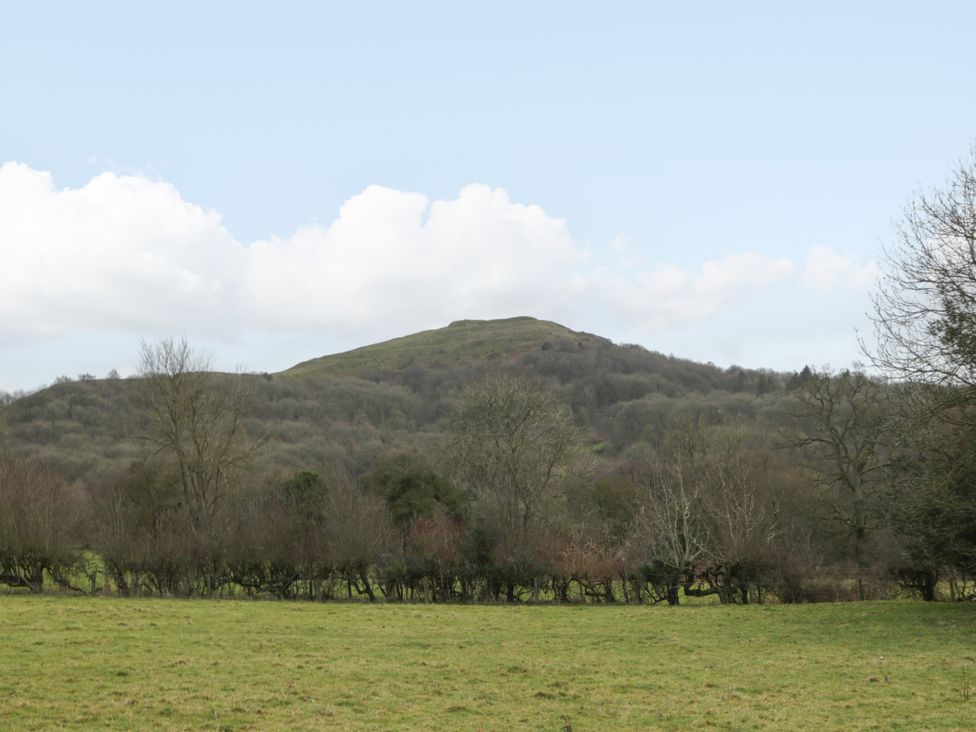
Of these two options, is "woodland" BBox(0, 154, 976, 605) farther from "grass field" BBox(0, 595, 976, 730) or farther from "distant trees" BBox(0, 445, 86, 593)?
"grass field" BBox(0, 595, 976, 730)

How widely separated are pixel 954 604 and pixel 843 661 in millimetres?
11712

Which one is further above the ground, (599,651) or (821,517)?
(821,517)

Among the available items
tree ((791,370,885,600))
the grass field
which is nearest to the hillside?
tree ((791,370,885,600))

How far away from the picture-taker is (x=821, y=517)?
1518 inches

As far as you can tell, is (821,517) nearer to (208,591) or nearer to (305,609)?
(305,609)

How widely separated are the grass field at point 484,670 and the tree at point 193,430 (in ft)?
63.4

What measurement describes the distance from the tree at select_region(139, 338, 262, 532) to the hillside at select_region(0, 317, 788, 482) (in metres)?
3.12

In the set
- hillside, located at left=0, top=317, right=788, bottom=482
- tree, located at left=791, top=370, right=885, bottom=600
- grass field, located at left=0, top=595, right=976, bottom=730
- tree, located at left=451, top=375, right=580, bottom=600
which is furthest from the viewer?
hillside, located at left=0, top=317, right=788, bottom=482

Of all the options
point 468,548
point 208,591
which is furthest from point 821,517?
point 208,591

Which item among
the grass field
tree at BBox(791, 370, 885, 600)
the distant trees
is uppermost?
tree at BBox(791, 370, 885, 600)

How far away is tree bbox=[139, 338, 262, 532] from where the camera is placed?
45.1m

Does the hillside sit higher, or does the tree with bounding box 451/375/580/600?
the hillside

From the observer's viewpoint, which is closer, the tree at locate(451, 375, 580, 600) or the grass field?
the grass field

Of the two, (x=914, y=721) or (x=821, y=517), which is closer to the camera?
(x=914, y=721)
